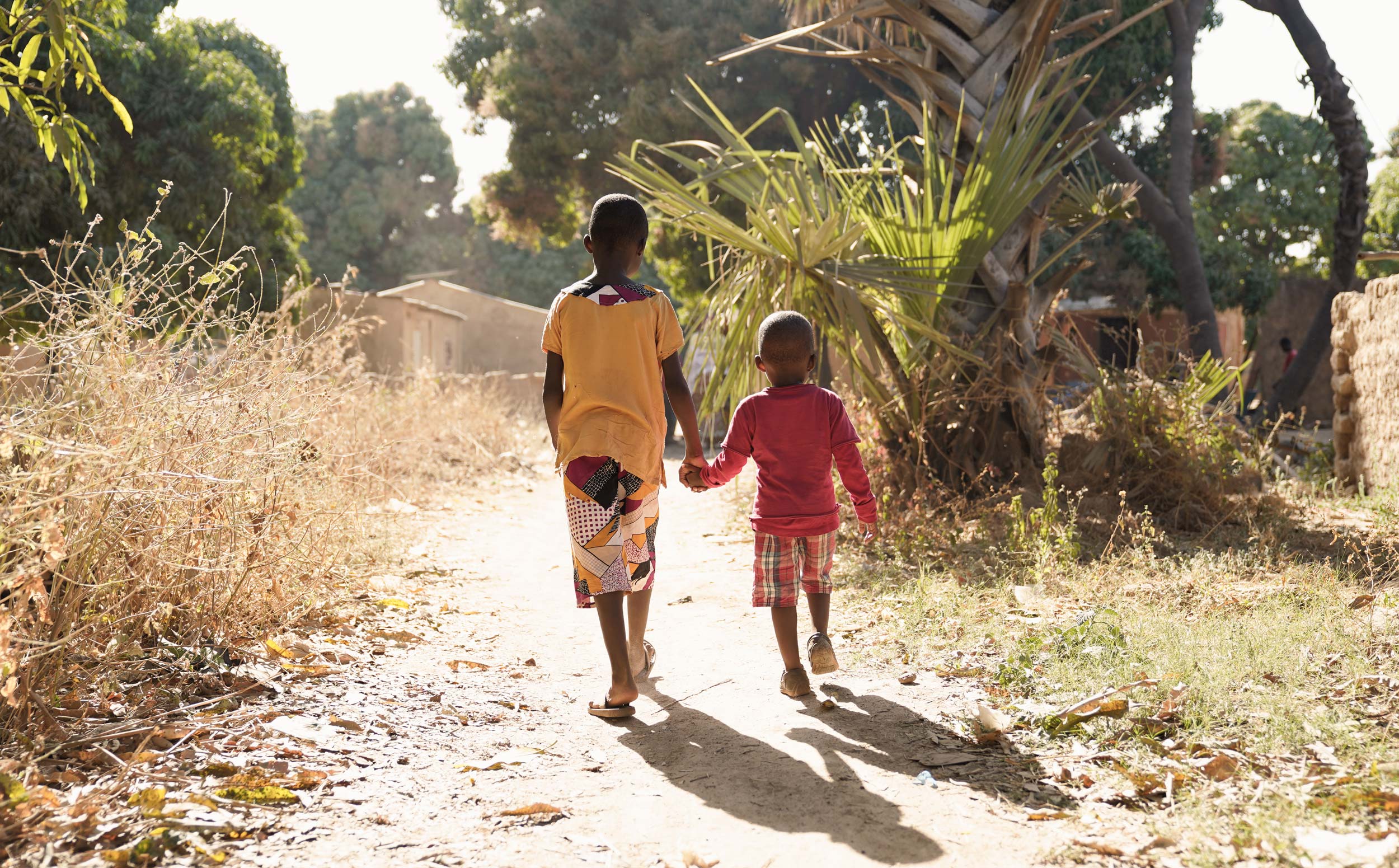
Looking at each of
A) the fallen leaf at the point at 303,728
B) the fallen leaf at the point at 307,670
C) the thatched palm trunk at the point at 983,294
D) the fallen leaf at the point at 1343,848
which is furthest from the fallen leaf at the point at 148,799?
the thatched palm trunk at the point at 983,294

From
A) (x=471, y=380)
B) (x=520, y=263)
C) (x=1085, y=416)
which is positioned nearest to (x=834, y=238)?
(x=1085, y=416)

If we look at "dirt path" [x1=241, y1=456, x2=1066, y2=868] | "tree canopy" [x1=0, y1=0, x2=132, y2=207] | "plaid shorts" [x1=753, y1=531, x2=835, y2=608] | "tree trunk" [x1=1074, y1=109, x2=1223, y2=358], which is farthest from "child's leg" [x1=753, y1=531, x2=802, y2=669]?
"tree trunk" [x1=1074, y1=109, x2=1223, y2=358]

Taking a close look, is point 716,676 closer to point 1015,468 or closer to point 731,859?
point 731,859

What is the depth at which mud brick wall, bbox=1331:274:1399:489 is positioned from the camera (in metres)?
6.25

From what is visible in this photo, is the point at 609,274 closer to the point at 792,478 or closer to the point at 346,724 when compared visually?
the point at 792,478

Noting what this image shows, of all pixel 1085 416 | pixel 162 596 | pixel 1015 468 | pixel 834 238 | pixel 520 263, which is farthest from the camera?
pixel 520 263

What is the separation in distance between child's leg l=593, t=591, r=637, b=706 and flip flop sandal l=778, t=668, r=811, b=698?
51 cm

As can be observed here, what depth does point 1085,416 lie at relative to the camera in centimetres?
639

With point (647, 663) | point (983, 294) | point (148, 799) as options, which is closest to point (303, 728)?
point (148, 799)

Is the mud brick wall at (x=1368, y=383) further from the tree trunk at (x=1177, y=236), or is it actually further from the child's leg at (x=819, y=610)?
the child's leg at (x=819, y=610)

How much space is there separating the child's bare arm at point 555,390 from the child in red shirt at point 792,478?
0.45m

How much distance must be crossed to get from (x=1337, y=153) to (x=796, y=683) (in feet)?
28.3

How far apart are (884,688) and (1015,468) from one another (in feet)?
9.11

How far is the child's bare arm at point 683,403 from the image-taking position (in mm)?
3408
